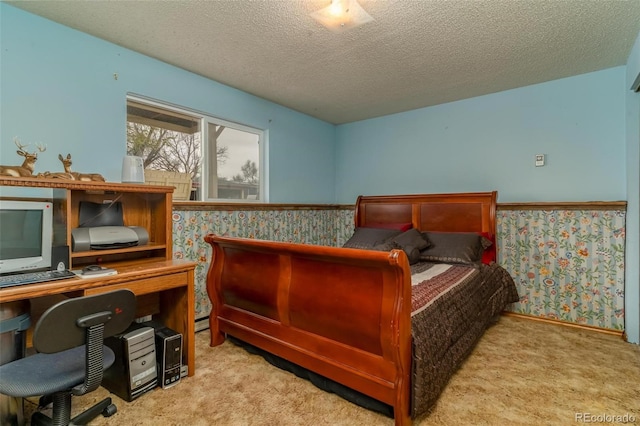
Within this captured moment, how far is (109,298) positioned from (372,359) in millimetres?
1283

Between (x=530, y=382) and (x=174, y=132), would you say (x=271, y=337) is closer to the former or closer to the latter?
(x=530, y=382)

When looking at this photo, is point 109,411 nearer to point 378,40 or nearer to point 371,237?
point 371,237

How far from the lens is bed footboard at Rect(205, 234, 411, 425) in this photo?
1.51 metres

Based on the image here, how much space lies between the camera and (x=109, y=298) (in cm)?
137

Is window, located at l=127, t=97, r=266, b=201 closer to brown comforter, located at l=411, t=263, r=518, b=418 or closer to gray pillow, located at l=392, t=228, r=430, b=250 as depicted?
gray pillow, located at l=392, t=228, r=430, b=250

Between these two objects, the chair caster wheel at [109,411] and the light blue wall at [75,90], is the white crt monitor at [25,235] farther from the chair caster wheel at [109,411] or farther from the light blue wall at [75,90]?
the chair caster wheel at [109,411]

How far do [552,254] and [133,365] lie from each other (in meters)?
3.58

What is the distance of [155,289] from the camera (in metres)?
1.89

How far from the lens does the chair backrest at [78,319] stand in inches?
47.3

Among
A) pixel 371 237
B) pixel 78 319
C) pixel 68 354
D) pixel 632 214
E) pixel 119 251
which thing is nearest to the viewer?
pixel 78 319

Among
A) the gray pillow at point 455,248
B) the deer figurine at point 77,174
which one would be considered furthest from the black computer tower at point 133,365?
the gray pillow at point 455,248

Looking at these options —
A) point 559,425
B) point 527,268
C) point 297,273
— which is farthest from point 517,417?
point 527,268

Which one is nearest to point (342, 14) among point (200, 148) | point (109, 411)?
point (200, 148)

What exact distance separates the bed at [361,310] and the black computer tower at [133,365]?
62 cm
